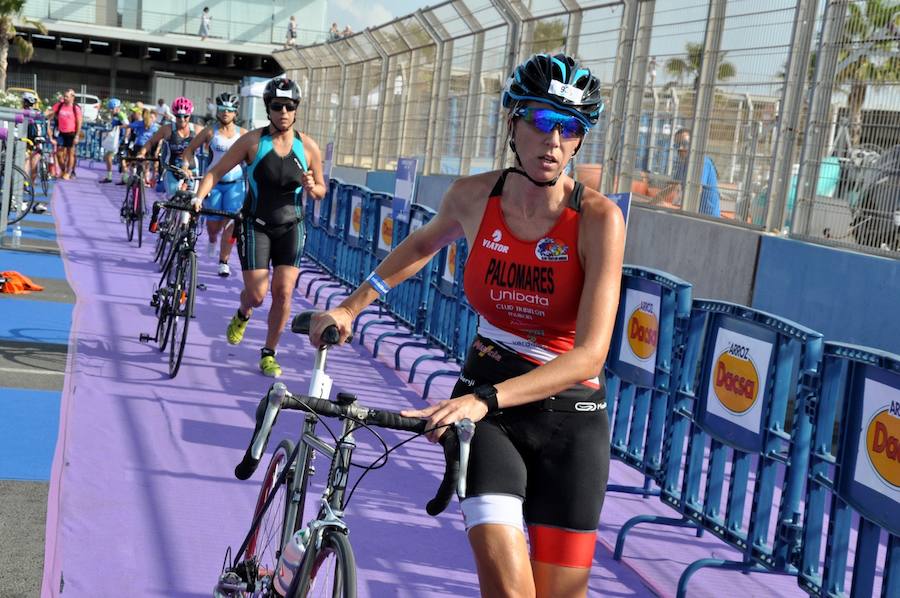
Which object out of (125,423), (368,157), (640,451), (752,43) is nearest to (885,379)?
(640,451)

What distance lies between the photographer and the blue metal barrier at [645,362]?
20.8ft

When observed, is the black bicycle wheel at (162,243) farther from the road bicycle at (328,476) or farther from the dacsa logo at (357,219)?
the road bicycle at (328,476)

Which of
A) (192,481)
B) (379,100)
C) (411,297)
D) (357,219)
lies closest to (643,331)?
(192,481)

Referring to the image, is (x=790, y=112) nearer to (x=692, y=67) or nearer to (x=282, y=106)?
(x=692, y=67)

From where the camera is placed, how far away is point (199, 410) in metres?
8.09

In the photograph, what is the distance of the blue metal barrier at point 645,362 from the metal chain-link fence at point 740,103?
7.50 ft

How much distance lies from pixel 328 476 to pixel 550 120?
3.63ft

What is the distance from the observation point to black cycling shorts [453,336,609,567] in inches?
126

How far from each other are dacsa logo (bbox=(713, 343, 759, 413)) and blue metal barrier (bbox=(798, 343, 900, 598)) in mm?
492

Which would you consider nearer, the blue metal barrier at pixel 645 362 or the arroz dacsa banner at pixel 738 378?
the arroz dacsa banner at pixel 738 378

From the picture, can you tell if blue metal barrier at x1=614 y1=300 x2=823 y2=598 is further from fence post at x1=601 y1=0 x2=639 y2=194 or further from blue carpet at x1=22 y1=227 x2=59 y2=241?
blue carpet at x1=22 y1=227 x2=59 y2=241

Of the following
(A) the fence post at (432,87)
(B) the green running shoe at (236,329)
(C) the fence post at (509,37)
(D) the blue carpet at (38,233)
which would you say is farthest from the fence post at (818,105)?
(D) the blue carpet at (38,233)

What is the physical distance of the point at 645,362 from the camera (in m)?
6.60

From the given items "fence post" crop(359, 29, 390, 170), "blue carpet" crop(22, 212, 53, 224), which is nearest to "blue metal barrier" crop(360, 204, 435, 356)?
"blue carpet" crop(22, 212, 53, 224)
